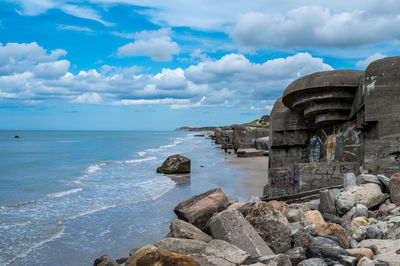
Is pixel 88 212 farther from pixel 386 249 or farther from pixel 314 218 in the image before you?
pixel 386 249

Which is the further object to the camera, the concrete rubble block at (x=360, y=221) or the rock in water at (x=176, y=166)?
the rock in water at (x=176, y=166)

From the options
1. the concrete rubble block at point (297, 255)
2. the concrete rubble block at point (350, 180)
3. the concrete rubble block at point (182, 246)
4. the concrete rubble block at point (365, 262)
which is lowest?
the concrete rubble block at point (182, 246)

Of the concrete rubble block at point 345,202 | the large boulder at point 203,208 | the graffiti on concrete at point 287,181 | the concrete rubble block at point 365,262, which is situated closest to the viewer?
the concrete rubble block at point 365,262

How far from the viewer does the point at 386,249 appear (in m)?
4.01

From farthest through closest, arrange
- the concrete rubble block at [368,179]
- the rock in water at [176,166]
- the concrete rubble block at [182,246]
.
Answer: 1. the rock in water at [176,166]
2. the concrete rubble block at [368,179]
3. the concrete rubble block at [182,246]

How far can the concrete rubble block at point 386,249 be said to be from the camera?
368 centimetres

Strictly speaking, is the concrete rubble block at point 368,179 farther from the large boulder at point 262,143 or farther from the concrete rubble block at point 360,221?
the large boulder at point 262,143

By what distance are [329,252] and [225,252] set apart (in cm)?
118

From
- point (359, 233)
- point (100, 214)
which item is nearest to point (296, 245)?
point (359, 233)

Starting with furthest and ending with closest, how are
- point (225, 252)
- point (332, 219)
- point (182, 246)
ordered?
point (332, 219), point (182, 246), point (225, 252)

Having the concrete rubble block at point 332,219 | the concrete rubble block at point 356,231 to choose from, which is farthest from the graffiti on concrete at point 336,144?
the concrete rubble block at point 356,231

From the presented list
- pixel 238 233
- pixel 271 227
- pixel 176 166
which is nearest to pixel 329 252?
pixel 271 227

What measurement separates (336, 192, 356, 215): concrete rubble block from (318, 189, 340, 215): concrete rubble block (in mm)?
81

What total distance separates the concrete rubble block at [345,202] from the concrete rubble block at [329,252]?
186cm
